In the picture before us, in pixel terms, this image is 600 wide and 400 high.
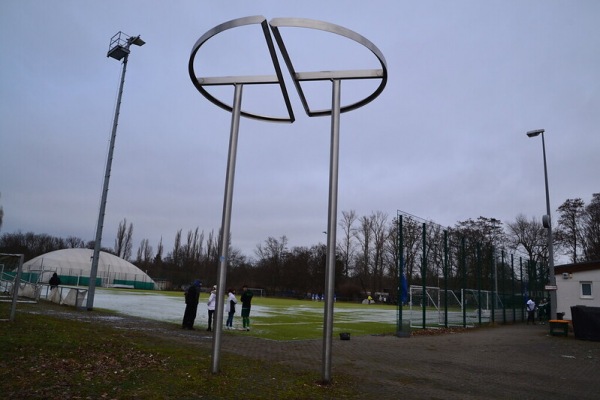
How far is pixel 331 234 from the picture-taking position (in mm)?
7914

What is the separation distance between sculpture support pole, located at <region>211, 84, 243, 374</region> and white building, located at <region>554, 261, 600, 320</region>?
25430 mm

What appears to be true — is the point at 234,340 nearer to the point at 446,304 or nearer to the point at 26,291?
the point at 446,304

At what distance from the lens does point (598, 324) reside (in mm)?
18516

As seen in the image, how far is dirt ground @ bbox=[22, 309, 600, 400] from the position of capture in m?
8.02

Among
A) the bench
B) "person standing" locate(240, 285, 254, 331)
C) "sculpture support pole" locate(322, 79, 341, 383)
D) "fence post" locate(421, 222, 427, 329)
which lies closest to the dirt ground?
"sculpture support pole" locate(322, 79, 341, 383)

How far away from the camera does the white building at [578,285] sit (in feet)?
85.6

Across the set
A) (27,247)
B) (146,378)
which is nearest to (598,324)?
(146,378)

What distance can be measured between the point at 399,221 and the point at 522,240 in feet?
177

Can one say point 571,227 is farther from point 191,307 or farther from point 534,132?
point 191,307

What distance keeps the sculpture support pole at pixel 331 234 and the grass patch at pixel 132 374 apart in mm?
595

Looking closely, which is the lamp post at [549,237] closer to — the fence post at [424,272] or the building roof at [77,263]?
the fence post at [424,272]

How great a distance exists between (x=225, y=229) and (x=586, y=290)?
26.8m

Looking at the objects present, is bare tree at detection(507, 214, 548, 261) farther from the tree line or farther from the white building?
the white building

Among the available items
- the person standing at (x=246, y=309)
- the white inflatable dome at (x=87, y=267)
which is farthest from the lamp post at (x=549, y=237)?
the white inflatable dome at (x=87, y=267)
